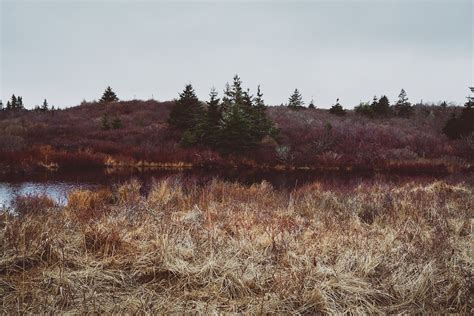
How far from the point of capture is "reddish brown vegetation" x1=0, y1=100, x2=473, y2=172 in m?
20.2

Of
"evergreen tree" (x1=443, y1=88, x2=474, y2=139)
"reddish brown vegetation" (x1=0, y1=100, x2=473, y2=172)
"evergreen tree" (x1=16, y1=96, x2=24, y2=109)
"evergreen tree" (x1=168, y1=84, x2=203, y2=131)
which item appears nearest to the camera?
"reddish brown vegetation" (x1=0, y1=100, x2=473, y2=172)

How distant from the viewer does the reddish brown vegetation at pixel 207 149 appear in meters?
20.2

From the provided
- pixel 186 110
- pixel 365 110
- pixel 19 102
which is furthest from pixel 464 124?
pixel 19 102

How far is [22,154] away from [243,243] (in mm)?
17582

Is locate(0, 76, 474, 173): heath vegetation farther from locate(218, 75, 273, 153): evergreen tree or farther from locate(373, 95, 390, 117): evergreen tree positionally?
locate(373, 95, 390, 117): evergreen tree

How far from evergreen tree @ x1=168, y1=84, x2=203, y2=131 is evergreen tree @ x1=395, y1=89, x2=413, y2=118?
26467 millimetres

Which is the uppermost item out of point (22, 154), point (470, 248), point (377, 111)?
point (377, 111)

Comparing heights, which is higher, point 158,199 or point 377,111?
point 377,111

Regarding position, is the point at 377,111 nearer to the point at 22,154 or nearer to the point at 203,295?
the point at 22,154

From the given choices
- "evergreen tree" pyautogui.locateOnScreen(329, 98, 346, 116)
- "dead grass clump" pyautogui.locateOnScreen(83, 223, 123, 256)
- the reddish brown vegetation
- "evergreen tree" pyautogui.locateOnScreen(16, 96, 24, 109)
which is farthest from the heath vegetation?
"evergreen tree" pyautogui.locateOnScreen(16, 96, 24, 109)

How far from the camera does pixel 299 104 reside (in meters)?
42.9

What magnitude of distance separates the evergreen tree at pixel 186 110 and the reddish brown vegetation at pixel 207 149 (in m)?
0.89

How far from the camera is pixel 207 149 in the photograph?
23078 mm

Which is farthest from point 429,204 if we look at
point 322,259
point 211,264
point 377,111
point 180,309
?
point 377,111
